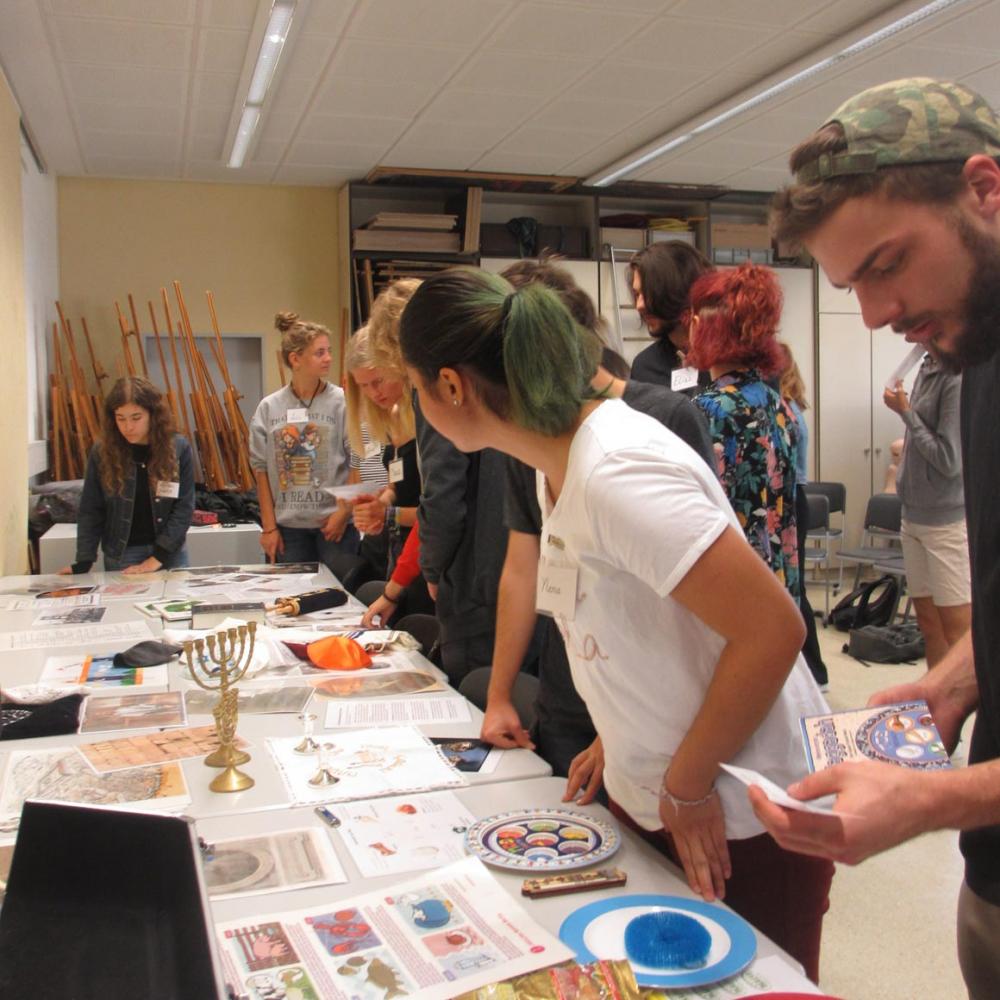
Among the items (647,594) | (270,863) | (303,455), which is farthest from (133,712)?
(303,455)

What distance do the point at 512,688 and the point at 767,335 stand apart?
110 cm

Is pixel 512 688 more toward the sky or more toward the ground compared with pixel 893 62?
more toward the ground

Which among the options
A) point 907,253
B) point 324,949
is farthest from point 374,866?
point 907,253

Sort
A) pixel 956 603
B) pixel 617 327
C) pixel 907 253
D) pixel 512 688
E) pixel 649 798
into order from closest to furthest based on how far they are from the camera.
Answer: pixel 907 253 < pixel 649 798 < pixel 512 688 < pixel 956 603 < pixel 617 327

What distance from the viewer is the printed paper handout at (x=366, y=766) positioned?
1.53 meters

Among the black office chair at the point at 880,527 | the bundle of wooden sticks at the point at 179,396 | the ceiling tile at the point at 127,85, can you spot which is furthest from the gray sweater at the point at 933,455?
the bundle of wooden sticks at the point at 179,396

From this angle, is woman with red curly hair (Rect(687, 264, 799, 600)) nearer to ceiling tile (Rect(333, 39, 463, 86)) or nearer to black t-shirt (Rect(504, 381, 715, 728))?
black t-shirt (Rect(504, 381, 715, 728))

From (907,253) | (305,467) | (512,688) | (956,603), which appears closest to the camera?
(907,253)

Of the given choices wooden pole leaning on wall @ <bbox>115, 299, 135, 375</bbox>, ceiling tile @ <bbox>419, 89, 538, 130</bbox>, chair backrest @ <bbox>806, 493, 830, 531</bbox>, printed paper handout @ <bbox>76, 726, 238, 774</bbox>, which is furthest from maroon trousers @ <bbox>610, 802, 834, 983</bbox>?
wooden pole leaning on wall @ <bbox>115, 299, 135, 375</bbox>

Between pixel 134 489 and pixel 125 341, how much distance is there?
8.78 ft

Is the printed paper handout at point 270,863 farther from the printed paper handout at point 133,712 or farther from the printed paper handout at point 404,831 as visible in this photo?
the printed paper handout at point 133,712

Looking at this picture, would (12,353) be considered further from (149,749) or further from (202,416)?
(149,749)

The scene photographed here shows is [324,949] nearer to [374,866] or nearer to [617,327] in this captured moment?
[374,866]

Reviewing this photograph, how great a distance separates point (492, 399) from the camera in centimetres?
128
